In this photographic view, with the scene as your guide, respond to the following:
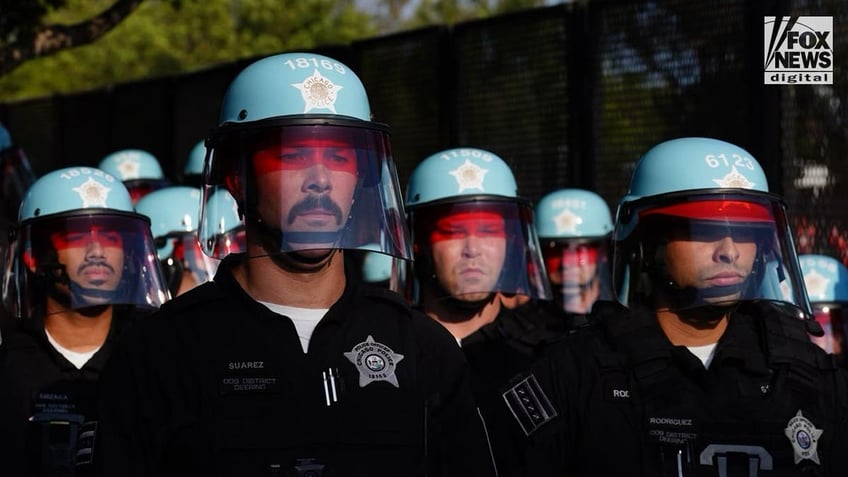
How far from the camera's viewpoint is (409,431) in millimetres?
3947

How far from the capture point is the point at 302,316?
4051mm

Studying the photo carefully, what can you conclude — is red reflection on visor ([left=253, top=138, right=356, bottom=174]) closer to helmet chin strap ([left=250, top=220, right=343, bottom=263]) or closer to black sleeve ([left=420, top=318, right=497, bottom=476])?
helmet chin strap ([left=250, top=220, right=343, bottom=263])

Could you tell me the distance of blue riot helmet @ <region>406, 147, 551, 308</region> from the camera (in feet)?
23.8

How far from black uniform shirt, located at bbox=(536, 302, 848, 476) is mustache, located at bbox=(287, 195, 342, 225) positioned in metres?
0.90

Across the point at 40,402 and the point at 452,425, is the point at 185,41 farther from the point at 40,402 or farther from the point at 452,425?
the point at 452,425

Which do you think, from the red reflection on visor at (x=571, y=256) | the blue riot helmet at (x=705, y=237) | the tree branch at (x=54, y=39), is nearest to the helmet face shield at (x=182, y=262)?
the red reflection on visor at (x=571, y=256)

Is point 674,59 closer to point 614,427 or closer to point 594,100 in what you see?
point 594,100

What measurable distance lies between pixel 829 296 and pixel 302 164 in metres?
4.43

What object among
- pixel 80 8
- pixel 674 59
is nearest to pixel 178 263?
pixel 674 59

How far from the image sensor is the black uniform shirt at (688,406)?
4566 millimetres

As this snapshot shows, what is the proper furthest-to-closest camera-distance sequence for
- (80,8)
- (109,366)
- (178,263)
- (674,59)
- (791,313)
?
(80,8), (674,59), (178,263), (791,313), (109,366)

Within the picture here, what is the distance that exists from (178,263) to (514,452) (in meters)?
4.45

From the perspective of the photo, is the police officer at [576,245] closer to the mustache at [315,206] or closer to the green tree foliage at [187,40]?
the mustache at [315,206]

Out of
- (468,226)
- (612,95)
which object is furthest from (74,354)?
(612,95)
